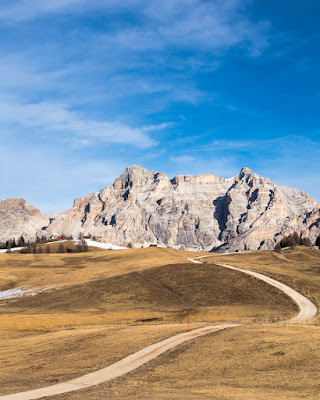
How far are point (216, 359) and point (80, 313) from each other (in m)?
41.7

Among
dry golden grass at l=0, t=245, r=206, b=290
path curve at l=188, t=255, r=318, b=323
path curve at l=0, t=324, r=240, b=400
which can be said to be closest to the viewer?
path curve at l=0, t=324, r=240, b=400

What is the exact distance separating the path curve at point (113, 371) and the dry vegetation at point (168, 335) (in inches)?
34.7

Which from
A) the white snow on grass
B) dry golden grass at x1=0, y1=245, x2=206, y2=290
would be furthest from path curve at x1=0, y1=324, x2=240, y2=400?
dry golden grass at x1=0, y1=245, x2=206, y2=290

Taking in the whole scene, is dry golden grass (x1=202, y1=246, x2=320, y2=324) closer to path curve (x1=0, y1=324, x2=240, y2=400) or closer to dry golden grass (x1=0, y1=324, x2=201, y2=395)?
path curve (x1=0, y1=324, x2=240, y2=400)

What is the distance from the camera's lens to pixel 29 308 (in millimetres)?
73562

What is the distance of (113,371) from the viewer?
2555cm

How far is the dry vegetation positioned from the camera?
21.1 meters

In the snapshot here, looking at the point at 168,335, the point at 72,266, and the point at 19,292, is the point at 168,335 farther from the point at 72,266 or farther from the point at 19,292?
the point at 72,266

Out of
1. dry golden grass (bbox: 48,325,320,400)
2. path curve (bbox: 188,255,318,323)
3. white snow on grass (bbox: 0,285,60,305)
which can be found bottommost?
white snow on grass (bbox: 0,285,60,305)

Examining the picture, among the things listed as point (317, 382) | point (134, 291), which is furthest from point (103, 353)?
point (134, 291)

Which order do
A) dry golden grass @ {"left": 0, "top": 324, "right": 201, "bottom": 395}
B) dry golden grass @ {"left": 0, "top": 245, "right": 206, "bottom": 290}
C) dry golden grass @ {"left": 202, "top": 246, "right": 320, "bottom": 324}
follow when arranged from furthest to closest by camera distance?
dry golden grass @ {"left": 0, "top": 245, "right": 206, "bottom": 290}, dry golden grass @ {"left": 202, "top": 246, "right": 320, "bottom": 324}, dry golden grass @ {"left": 0, "top": 324, "right": 201, "bottom": 395}

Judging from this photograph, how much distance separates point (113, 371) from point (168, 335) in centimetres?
1148

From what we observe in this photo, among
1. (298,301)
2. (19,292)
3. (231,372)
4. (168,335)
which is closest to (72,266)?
(19,292)

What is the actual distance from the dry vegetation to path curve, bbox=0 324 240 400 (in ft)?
2.89
